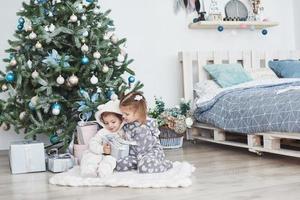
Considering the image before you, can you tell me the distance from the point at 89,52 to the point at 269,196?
1.67 metres

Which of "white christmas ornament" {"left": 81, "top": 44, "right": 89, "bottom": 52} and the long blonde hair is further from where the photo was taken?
"white christmas ornament" {"left": 81, "top": 44, "right": 89, "bottom": 52}

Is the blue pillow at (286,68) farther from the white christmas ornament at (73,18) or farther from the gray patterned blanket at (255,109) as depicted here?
the white christmas ornament at (73,18)

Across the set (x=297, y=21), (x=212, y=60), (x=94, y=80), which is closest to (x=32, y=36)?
(x=94, y=80)

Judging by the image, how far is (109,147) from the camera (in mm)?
2443

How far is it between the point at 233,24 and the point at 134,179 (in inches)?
93.3

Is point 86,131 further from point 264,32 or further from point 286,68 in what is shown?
point 264,32

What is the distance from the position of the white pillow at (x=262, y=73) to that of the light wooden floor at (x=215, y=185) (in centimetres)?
108

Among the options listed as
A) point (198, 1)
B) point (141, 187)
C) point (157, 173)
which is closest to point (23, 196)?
point (141, 187)

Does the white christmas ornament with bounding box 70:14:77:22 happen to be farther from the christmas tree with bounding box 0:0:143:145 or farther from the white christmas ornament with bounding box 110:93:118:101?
the white christmas ornament with bounding box 110:93:118:101

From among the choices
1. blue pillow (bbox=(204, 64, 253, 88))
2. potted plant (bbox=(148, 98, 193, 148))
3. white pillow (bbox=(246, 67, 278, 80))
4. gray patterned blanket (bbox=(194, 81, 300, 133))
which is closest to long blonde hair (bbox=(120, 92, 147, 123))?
gray patterned blanket (bbox=(194, 81, 300, 133))

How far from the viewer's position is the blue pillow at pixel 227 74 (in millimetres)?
3592

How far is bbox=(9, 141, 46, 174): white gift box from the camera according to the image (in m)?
2.60

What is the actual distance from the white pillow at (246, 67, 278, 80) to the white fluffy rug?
66.3 inches

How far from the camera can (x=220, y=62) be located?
3951 millimetres
